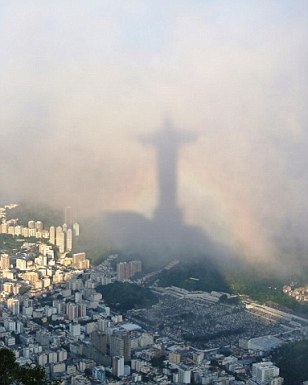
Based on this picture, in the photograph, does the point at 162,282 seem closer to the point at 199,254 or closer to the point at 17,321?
the point at 199,254

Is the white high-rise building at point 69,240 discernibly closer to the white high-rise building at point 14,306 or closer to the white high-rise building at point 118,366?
the white high-rise building at point 14,306

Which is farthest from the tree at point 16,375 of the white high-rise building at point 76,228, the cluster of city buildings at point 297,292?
the white high-rise building at point 76,228

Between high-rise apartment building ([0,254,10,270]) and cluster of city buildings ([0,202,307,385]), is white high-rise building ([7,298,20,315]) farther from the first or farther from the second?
high-rise apartment building ([0,254,10,270])

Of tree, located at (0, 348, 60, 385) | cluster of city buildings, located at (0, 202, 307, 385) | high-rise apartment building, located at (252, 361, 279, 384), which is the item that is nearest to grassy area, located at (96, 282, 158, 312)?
cluster of city buildings, located at (0, 202, 307, 385)

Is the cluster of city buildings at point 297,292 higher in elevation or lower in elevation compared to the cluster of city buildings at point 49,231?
lower

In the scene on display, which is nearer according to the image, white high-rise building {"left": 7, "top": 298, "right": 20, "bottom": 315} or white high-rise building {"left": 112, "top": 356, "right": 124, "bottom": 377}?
white high-rise building {"left": 112, "top": 356, "right": 124, "bottom": 377}

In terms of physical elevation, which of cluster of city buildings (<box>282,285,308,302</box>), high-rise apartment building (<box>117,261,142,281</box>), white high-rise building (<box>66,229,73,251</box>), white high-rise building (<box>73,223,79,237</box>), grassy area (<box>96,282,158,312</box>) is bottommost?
grassy area (<box>96,282,158,312</box>)

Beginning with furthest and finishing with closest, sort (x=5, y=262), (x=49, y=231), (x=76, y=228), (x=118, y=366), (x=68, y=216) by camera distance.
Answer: (x=68, y=216) → (x=49, y=231) → (x=76, y=228) → (x=5, y=262) → (x=118, y=366)

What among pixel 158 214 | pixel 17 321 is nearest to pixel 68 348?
pixel 17 321

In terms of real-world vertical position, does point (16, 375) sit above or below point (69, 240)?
above

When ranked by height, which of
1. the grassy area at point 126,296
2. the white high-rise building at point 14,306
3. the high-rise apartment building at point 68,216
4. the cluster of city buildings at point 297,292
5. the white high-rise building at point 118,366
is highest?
the high-rise apartment building at point 68,216

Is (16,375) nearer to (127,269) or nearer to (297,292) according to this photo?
(297,292)

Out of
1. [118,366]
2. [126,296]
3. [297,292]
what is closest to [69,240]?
[126,296]
